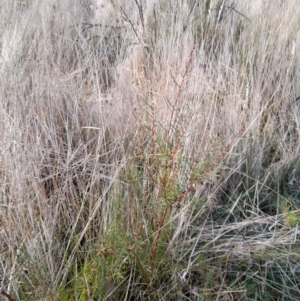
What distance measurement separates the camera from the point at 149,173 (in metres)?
1.13

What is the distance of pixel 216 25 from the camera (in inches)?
85.0

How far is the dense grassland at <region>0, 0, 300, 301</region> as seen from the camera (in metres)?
1.10

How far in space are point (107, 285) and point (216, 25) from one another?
1.46m

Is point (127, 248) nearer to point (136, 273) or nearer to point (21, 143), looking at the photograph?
point (136, 273)

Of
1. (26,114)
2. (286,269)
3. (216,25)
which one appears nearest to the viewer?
(286,269)

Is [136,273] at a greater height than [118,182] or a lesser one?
lesser

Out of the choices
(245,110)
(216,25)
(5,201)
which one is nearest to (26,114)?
(5,201)

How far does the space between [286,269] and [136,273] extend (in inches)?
15.0

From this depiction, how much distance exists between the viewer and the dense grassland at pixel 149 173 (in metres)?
1.10

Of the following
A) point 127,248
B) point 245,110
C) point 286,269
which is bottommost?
point 286,269

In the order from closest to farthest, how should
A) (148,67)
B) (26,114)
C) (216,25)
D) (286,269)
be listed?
(286,269), (26,114), (148,67), (216,25)

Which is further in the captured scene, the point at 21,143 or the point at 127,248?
the point at 21,143

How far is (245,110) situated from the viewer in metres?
1.67

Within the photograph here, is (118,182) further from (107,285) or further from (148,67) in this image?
(148,67)
